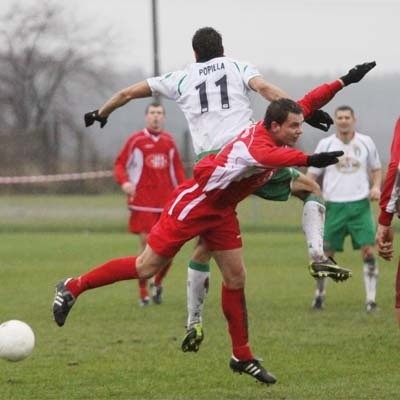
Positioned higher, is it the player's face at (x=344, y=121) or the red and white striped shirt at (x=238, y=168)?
the red and white striped shirt at (x=238, y=168)

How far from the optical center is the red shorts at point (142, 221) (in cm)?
1506

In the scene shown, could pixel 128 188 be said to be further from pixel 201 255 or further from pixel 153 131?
pixel 201 255

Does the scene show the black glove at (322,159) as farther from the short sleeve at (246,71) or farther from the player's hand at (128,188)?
the player's hand at (128,188)

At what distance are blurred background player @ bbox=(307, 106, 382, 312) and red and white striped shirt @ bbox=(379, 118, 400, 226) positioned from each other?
577 cm

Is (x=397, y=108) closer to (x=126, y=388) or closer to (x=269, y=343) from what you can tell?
(x=269, y=343)

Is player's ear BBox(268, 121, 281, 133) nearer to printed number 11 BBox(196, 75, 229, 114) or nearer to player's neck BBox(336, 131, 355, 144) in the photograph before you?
printed number 11 BBox(196, 75, 229, 114)

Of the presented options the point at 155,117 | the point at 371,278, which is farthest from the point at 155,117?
the point at 371,278

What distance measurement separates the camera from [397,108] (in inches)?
1065

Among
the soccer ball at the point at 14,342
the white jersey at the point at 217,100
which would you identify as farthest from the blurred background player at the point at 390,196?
the soccer ball at the point at 14,342

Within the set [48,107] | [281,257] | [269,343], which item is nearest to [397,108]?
[281,257]

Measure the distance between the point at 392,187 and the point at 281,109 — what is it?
102 cm

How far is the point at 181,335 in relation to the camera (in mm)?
11812

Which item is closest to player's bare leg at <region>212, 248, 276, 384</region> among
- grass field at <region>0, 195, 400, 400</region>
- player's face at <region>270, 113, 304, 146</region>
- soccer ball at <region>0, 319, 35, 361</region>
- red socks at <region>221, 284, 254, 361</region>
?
red socks at <region>221, 284, 254, 361</region>

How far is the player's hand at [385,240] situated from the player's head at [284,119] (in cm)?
91
